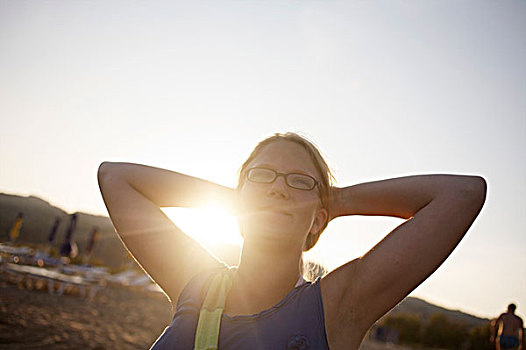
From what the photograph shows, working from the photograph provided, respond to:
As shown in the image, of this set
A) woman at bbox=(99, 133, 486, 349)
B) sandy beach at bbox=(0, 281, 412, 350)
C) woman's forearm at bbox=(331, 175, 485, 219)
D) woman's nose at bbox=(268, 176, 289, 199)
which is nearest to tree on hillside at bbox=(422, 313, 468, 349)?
sandy beach at bbox=(0, 281, 412, 350)

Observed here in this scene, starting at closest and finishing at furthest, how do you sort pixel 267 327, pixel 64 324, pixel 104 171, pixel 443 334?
pixel 267 327
pixel 104 171
pixel 64 324
pixel 443 334

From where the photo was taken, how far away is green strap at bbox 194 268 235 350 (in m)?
1.24

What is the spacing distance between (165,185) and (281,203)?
2.39 feet

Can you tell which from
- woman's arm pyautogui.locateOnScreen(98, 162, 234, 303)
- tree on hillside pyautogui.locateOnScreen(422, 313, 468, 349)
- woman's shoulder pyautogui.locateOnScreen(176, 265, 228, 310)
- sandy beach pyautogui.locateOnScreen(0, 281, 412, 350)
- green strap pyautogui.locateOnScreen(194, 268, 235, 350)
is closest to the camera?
green strap pyautogui.locateOnScreen(194, 268, 235, 350)

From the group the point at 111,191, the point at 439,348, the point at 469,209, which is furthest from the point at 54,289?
the point at 439,348

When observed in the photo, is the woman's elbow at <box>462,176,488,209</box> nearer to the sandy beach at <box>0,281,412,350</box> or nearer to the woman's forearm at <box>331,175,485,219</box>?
the woman's forearm at <box>331,175,485,219</box>

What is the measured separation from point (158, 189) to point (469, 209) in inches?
57.1

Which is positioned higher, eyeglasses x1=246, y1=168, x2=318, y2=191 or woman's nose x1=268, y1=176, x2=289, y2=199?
eyeglasses x1=246, y1=168, x2=318, y2=191

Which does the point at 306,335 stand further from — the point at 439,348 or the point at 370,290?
the point at 439,348

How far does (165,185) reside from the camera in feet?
6.23

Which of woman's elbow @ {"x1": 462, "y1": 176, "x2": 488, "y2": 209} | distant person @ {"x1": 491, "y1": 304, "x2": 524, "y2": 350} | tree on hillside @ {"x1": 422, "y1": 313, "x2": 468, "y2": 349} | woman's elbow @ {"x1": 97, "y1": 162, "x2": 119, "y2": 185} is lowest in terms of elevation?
tree on hillside @ {"x1": 422, "y1": 313, "x2": 468, "y2": 349}

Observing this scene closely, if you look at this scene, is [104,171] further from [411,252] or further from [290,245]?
[411,252]

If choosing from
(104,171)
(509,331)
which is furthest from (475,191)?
(509,331)

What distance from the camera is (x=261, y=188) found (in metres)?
1.56
